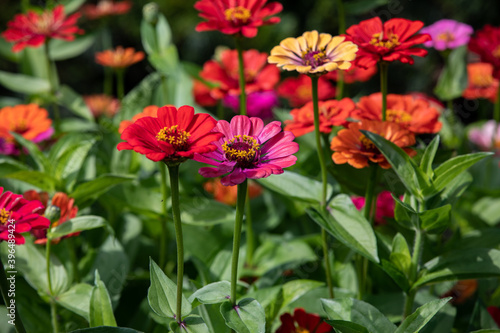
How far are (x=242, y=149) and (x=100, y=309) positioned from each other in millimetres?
302

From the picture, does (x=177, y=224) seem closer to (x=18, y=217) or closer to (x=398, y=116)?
(x=18, y=217)

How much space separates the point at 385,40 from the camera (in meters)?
0.76

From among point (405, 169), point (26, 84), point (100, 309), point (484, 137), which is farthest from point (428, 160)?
point (26, 84)

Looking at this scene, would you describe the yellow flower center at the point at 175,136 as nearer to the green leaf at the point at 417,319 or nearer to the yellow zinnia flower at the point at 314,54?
the yellow zinnia flower at the point at 314,54

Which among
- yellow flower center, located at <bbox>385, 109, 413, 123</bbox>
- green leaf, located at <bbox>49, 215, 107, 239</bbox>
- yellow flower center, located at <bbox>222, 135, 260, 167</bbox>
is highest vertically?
yellow flower center, located at <bbox>385, 109, 413, 123</bbox>

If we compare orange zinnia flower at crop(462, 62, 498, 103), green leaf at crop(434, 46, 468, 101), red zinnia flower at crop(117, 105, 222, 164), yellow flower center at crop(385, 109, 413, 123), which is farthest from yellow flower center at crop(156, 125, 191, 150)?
orange zinnia flower at crop(462, 62, 498, 103)

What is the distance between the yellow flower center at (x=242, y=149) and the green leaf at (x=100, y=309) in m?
0.26

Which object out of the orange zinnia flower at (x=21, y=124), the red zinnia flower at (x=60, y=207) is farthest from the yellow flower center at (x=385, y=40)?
the orange zinnia flower at (x=21, y=124)

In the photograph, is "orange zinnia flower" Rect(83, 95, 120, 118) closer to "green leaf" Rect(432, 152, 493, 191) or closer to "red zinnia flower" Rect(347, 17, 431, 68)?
"red zinnia flower" Rect(347, 17, 431, 68)

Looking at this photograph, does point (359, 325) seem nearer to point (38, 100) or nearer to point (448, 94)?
point (448, 94)

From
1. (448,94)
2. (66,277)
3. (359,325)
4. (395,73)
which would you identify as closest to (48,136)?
(66,277)

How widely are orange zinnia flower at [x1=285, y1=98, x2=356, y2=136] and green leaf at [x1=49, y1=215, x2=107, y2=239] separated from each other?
12.4 inches

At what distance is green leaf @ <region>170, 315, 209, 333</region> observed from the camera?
65cm

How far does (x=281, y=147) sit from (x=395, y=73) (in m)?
1.86
